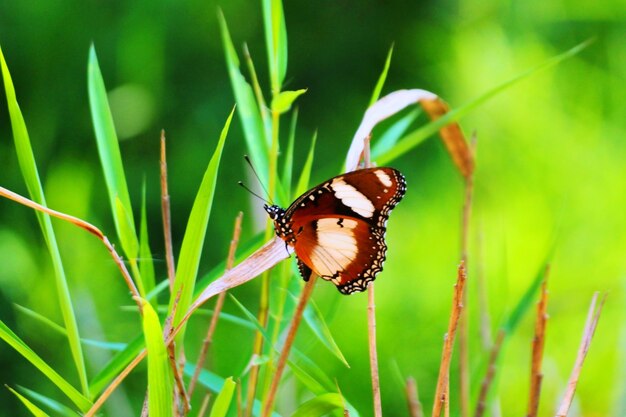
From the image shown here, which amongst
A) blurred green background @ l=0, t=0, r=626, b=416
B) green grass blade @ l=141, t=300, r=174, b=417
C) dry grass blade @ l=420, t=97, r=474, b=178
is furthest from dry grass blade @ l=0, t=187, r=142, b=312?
blurred green background @ l=0, t=0, r=626, b=416

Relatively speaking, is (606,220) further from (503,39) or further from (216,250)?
(216,250)

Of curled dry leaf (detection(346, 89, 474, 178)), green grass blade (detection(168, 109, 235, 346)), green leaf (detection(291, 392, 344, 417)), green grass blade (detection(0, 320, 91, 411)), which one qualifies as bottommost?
green grass blade (detection(0, 320, 91, 411))

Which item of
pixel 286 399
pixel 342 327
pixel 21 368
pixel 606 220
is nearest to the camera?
pixel 286 399

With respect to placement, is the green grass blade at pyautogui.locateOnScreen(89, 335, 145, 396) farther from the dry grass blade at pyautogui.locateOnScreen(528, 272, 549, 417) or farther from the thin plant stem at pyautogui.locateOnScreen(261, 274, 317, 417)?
the dry grass blade at pyautogui.locateOnScreen(528, 272, 549, 417)

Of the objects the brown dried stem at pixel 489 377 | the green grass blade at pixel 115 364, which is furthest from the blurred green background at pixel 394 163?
the green grass blade at pixel 115 364

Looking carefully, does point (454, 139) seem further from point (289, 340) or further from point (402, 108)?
point (289, 340)

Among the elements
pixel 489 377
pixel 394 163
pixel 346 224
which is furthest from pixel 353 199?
pixel 394 163

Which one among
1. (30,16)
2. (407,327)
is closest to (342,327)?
(407,327)
